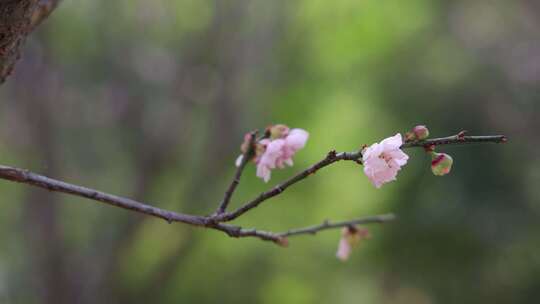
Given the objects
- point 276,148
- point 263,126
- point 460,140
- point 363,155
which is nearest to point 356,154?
point 363,155

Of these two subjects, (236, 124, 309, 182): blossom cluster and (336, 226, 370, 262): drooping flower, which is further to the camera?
(336, 226, 370, 262): drooping flower

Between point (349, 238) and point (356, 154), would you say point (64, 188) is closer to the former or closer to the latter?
point (356, 154)

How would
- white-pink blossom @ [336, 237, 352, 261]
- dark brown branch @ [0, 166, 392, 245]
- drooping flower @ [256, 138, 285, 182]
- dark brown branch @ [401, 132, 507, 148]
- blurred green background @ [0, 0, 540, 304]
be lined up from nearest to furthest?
dark brown branch @ [401, 132, 507, 148], dark brown branch @ [0, 166, 392, 245], drooping flower @ [256, 138, 285, 182], white-pink blossom @ [336, 237, 352, 261], blurred green background @ [0, 0, 540, 304]

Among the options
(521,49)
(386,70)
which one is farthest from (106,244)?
(521,49)

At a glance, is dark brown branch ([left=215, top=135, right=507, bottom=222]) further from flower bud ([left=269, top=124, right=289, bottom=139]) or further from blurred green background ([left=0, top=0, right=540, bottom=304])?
blurred green background ([left=0, top=0, right=540, bottom=304])

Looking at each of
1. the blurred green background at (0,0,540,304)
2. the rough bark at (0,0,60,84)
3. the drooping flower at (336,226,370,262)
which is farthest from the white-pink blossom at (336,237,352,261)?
the blurred green background at (0,0,540,304)

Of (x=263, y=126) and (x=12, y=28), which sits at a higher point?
(x=263, y=126)

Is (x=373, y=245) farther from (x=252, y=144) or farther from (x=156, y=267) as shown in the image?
(x=252, y=144)
